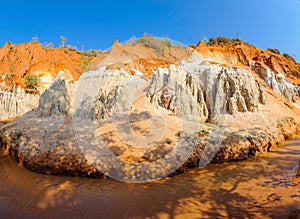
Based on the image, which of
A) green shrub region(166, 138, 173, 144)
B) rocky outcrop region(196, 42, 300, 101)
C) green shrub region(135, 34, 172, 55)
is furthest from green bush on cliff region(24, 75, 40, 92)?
green shrub region(166, 138, 173, 144)

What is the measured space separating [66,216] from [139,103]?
5.39m

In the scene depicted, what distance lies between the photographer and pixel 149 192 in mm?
4418

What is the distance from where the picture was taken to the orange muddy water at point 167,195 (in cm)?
362

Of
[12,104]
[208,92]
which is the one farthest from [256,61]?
[12,104]

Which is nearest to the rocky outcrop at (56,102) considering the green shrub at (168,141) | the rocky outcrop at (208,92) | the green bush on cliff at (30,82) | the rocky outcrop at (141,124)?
the rocky outcrop at (141,124)

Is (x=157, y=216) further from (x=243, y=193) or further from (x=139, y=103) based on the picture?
(x=139, y=103)

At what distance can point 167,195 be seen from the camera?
4.27 metres

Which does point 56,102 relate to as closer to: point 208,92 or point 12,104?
point 208,92

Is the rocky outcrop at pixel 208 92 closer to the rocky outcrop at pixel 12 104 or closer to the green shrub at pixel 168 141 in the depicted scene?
the green shrub at pixel 168 141

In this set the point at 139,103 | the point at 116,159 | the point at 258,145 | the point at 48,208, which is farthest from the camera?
the point at 139,103

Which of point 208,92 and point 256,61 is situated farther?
point 256,61

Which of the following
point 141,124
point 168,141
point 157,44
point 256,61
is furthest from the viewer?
point 256,61

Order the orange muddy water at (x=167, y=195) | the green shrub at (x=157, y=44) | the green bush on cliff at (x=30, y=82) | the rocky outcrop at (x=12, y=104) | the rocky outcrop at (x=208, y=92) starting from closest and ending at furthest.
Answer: the orange muddy water at (x=167, y=195), the rocky outcrop at (x=208, y=92), the rocky outcrop at (x=12, y=104), the green shrub at (x=157, y=44), the green bush on cliff at (x=30, y=82)

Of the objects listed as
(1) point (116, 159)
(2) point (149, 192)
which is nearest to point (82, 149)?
(1) point (116, 159)
